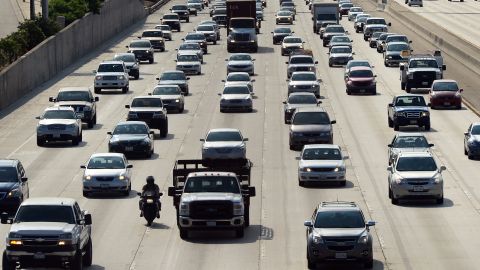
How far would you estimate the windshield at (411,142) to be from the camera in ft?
185

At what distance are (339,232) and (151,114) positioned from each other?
32464 mm

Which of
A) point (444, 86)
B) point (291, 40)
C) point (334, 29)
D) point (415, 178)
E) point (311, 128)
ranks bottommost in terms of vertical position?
point (334, 29)

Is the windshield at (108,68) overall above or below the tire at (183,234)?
below

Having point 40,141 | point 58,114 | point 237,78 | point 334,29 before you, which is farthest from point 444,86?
point 334,29

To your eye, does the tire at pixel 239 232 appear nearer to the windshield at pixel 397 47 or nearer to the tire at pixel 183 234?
the tire at pixel 183 234

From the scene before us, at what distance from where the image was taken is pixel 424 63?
8706 cm

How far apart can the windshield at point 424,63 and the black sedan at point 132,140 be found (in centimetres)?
2963

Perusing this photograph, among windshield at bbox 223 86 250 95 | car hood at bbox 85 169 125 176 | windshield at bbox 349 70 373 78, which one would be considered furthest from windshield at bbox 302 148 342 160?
windshield at bbox 349 70 373 78

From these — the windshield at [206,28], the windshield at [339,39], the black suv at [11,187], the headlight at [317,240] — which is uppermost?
the headlight at [317,240]

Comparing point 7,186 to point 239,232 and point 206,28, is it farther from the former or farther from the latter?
point 206,28

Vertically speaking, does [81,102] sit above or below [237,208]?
below

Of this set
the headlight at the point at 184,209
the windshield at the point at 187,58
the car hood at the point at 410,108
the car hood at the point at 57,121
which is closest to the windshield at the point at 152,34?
the windshield at the point at 187,58

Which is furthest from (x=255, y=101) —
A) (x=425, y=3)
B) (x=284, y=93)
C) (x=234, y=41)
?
(x=425, y=3)

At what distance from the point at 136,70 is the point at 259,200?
1821 inches
